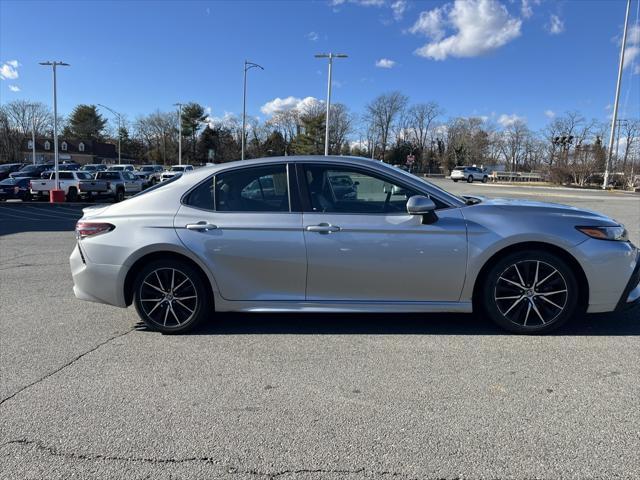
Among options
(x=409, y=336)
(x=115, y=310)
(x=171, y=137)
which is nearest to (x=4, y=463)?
(x=115, y=310)

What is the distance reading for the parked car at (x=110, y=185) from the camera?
24.0 m

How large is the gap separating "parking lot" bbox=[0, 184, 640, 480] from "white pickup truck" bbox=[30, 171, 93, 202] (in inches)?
851

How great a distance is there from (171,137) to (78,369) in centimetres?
9492

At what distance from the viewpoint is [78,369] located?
147 inches

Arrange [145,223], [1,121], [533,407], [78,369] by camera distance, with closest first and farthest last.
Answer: [533,407]
[78,369]
[145,223]
[1,121]

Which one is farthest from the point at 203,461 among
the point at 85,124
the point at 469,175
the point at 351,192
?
the point at 85,124

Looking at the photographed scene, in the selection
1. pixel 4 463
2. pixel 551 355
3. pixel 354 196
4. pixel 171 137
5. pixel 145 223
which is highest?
pixel 171 137

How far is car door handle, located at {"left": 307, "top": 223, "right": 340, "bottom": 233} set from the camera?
13.6ft

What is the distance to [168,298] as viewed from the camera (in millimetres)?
4402

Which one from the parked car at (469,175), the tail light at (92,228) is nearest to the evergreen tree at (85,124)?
the parked car at (469,175)

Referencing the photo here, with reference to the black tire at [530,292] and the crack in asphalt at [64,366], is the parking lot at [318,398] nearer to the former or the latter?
the crack in asphalt at [64,366]

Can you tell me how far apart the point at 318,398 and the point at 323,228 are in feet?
4.92

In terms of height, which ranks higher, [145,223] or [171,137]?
[171,137]

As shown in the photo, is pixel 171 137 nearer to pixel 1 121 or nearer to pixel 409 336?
pixel 1 121
